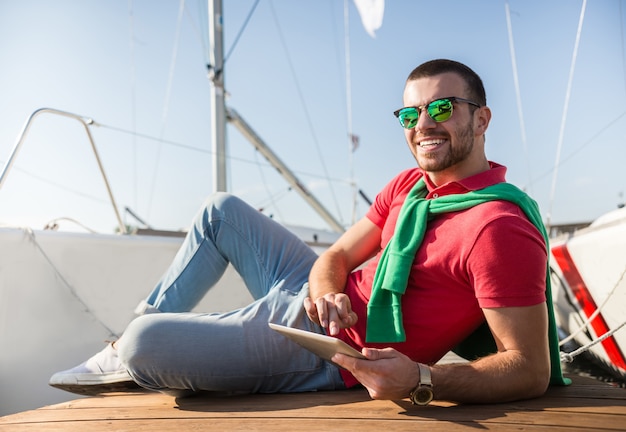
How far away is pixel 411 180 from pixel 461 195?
0.37 meters

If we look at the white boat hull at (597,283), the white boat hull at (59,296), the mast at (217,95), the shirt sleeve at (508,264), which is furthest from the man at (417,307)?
the mast at (217,95)

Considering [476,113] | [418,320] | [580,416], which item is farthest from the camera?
[476,113]

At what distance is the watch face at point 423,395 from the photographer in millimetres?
1180

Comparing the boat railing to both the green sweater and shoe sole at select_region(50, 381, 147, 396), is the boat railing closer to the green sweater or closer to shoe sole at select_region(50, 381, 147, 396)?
shoe sole at select_region(50, 381, 147, 396)

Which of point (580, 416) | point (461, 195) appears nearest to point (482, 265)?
point (461, 195)

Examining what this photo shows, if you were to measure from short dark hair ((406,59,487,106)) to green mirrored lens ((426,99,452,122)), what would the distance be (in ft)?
0.24

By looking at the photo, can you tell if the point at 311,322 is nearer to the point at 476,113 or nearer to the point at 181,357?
the point at 181,357

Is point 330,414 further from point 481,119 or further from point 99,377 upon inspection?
point 481,119

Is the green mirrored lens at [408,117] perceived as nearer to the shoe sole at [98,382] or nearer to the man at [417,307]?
the man at [417,307]

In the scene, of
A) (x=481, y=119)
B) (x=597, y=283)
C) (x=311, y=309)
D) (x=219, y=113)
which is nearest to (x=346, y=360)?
(x=311, y=309)

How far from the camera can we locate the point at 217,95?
5.99 metres

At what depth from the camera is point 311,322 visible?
1.58 metres

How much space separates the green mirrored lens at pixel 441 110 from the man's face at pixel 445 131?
1 cm

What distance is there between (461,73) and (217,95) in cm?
477
